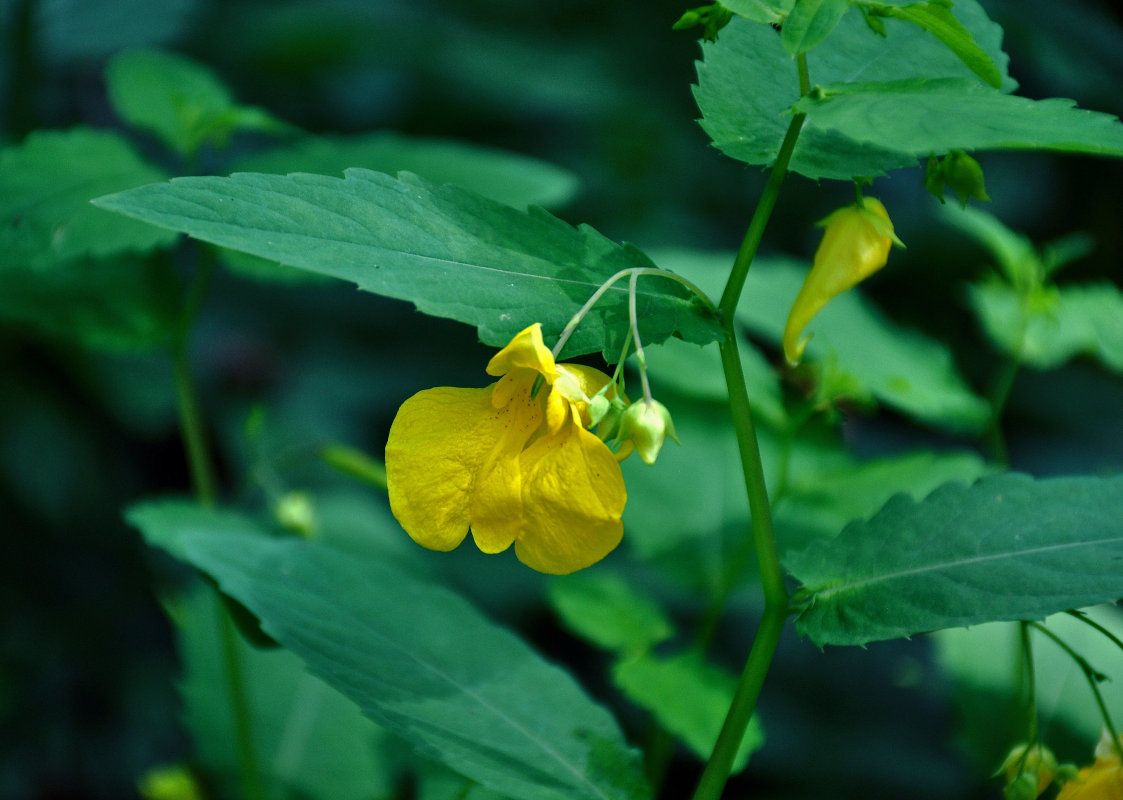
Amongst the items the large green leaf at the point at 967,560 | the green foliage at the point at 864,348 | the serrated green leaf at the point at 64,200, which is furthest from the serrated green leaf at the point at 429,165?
the large green leaf at the point at 967,560

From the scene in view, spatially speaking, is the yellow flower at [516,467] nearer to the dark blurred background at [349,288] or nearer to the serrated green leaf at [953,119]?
the serrated green leaf at [953,119]

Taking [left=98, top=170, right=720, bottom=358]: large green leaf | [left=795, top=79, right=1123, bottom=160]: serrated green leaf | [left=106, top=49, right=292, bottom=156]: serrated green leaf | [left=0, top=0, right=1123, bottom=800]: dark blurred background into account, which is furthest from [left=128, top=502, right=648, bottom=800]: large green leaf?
[left=0, top=0, right=1123, bottom=800]: dark blurred background

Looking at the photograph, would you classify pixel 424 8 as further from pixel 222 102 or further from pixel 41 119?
pixel 222 102

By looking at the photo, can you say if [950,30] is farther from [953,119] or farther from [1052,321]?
[1052,321]

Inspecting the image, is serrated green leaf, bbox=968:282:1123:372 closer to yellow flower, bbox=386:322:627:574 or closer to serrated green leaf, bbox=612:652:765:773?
serrated green leaf, bbox=612:652:765:773

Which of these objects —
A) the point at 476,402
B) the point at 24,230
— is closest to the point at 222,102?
the point at 24,230

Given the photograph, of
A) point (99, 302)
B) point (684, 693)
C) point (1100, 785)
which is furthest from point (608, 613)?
point (99, 302)

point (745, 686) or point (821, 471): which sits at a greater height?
point (745, 686)
